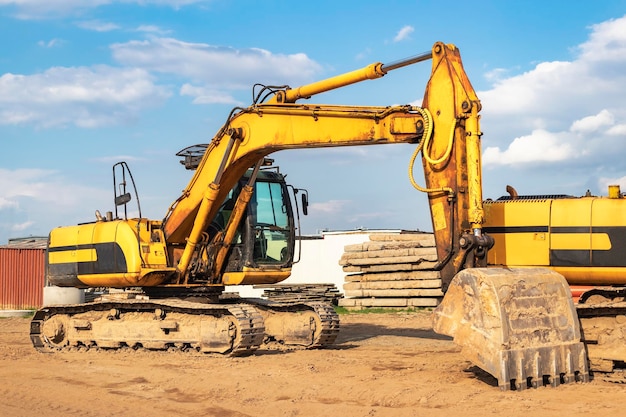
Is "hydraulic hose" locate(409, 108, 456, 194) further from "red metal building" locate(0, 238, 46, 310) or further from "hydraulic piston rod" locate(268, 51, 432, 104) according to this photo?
"red metal building" locate(0, 238, 46, 310)

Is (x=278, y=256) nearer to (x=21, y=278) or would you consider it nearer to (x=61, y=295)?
(x=61, y=295)

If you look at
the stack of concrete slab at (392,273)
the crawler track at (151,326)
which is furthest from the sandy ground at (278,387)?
the stack of concrete slab at (392,273)

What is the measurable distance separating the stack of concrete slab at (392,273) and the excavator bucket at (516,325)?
13.0 m

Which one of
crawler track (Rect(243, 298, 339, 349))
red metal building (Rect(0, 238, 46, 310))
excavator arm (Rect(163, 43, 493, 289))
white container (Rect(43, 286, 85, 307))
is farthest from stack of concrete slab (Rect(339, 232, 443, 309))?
red metal building (Rect(0, 238, 46, 310))

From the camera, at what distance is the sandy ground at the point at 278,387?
8305 mm

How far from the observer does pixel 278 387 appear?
31.6 feet

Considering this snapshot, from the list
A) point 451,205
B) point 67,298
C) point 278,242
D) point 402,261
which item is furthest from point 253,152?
point 67,298

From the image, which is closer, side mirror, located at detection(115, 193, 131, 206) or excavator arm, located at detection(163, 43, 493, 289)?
excavator arm, located at detection(163, 43, 493, 289)

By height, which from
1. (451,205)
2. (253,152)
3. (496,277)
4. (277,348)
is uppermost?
(253,152)

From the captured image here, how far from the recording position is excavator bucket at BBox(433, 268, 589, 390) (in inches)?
350

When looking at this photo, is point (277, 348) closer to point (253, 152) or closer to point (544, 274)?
point (253, 152)

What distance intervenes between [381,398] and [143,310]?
6213 millimetres

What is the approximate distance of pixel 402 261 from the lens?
76.7 feet

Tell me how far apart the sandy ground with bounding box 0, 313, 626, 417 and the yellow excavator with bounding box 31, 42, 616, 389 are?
18.4 inches
